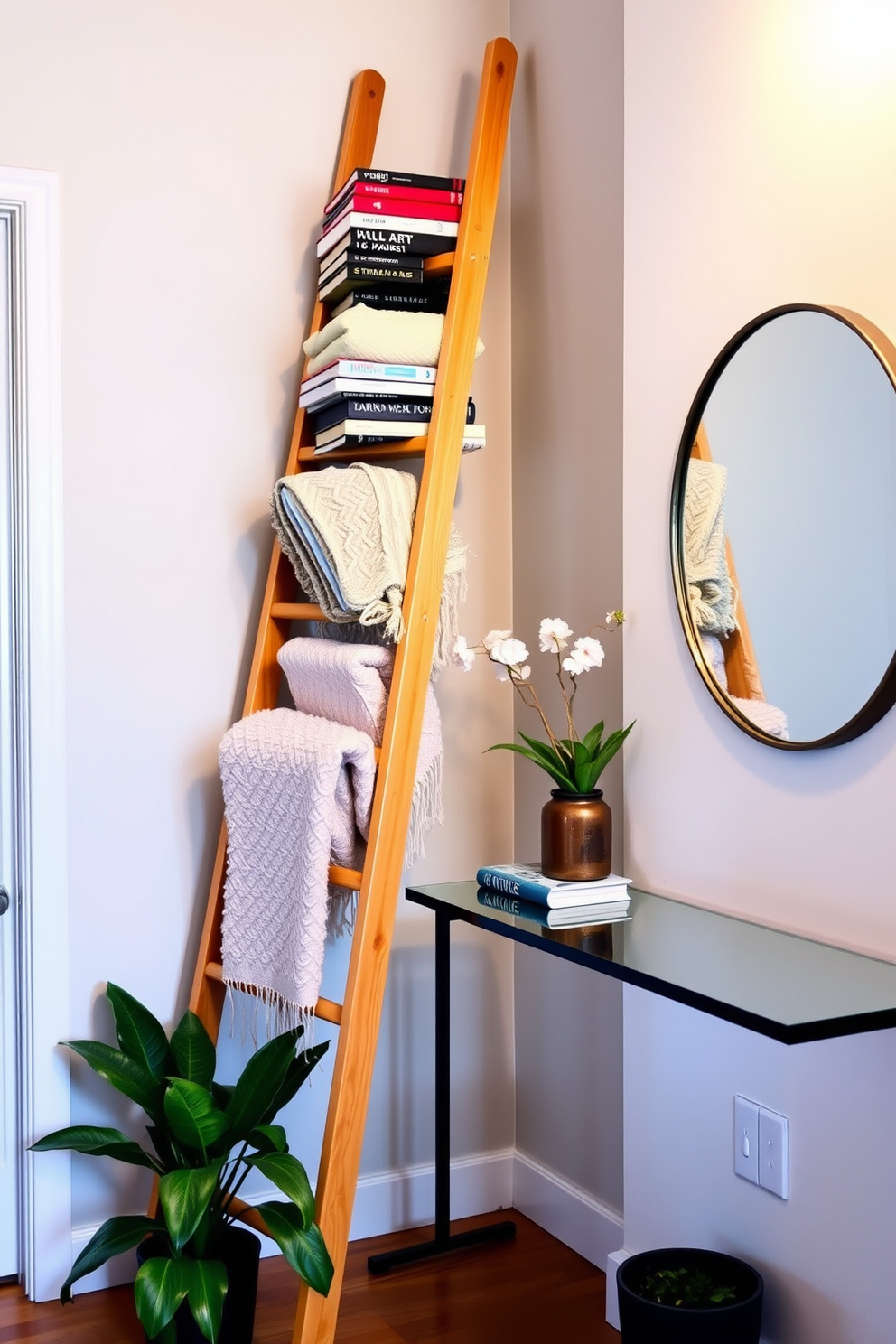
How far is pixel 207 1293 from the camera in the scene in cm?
174

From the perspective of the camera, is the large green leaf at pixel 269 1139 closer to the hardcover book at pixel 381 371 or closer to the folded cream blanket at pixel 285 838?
the folded cream blanket at pixel 285 838

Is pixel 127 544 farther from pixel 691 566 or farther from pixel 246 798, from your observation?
pixel 691 566

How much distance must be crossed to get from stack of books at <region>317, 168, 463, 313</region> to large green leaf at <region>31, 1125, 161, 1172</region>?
56.7 inches

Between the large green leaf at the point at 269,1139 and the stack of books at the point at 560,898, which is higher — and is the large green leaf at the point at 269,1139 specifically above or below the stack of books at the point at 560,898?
below

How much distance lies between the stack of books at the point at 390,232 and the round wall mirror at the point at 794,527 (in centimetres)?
59

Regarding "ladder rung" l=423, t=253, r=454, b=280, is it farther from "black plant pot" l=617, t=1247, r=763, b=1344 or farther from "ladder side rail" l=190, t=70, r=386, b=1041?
"black plant pot" l=617, t=1247, r=763, b=1344

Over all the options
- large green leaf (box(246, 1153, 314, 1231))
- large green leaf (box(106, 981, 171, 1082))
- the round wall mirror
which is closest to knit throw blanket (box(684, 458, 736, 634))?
the round wall mirror

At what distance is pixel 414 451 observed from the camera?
2113 mm

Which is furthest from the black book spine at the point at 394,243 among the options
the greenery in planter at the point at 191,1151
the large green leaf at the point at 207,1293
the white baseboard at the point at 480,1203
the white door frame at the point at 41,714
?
the white baseboard at the point at 480,1203

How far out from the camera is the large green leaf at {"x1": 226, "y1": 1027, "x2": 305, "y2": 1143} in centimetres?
190

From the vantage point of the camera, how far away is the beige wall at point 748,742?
1.50 m

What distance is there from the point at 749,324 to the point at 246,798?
42.2 inches

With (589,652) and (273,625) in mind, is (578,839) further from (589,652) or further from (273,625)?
(273,625)

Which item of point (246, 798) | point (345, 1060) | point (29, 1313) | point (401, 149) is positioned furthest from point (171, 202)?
point (29, 1313)
